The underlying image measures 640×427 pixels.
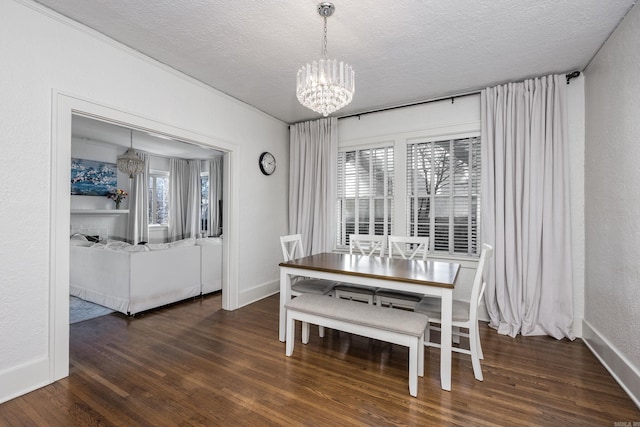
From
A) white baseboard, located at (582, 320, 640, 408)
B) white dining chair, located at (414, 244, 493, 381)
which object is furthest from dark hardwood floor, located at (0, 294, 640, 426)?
white dining chair, located at (414, 244, 493, 381)

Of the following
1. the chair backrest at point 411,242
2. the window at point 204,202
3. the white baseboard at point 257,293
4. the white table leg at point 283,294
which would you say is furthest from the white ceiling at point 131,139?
the chair backrest at point 411,242

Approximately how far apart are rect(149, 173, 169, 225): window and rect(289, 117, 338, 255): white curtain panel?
419 centimetres

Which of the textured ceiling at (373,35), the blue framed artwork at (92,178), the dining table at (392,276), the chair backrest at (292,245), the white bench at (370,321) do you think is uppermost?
the textured ceiling at (373,35)

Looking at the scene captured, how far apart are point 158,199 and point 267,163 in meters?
4.27

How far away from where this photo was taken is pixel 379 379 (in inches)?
83.3

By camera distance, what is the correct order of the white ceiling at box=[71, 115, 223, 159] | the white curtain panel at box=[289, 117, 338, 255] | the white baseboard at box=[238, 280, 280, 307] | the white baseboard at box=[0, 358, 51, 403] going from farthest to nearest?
the white ceiling at box=[71, 115, 223, 159]
the white curtain panel at box=[289, 117, 338, 255]
the white baseboard at box=[238, 280, 280, 307]
the white baseboard at box=[0, 358, 51, 403]

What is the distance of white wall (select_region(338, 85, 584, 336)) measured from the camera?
288 cm

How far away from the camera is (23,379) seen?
1926 millimetres

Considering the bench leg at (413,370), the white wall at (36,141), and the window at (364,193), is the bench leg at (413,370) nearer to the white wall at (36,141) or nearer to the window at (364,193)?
the window at (364,193)

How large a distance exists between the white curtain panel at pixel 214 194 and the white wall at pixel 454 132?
12.9 feet

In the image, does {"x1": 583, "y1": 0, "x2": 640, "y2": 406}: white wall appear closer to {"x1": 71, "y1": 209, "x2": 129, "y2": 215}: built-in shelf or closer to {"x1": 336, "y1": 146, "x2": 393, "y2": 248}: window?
{"x1": 336, "y1": 146, "x2": 393, "y2": 248}: window

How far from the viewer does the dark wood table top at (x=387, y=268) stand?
2.11m

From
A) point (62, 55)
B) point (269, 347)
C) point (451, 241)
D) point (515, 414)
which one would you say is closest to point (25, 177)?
point (62, 55)

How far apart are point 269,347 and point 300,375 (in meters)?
0.55
